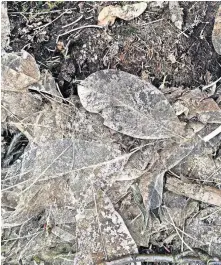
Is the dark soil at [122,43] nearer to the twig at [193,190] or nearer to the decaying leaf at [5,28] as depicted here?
the decaying leaf at [5,28]

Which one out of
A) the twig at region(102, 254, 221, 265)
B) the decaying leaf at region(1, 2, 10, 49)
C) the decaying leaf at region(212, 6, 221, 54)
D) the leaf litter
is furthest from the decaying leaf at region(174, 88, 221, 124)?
the decaying leaf at region(1, 2, 10, 49)

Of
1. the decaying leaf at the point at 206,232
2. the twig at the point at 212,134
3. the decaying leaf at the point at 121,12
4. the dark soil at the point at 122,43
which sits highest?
the decaying leaf at the point at 121,12

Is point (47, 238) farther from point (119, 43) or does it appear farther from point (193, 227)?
point (119, 43)

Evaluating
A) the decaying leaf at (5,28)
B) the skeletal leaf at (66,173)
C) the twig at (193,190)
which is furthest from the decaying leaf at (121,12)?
the twig at (193,190)

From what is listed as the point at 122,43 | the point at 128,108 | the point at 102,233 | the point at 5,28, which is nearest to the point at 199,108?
the point at 128,108

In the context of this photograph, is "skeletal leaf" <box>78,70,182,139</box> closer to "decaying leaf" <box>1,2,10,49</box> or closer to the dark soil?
the dark soil

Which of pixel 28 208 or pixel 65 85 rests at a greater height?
pixel 65 85

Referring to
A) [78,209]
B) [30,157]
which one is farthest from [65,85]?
[78,209]
